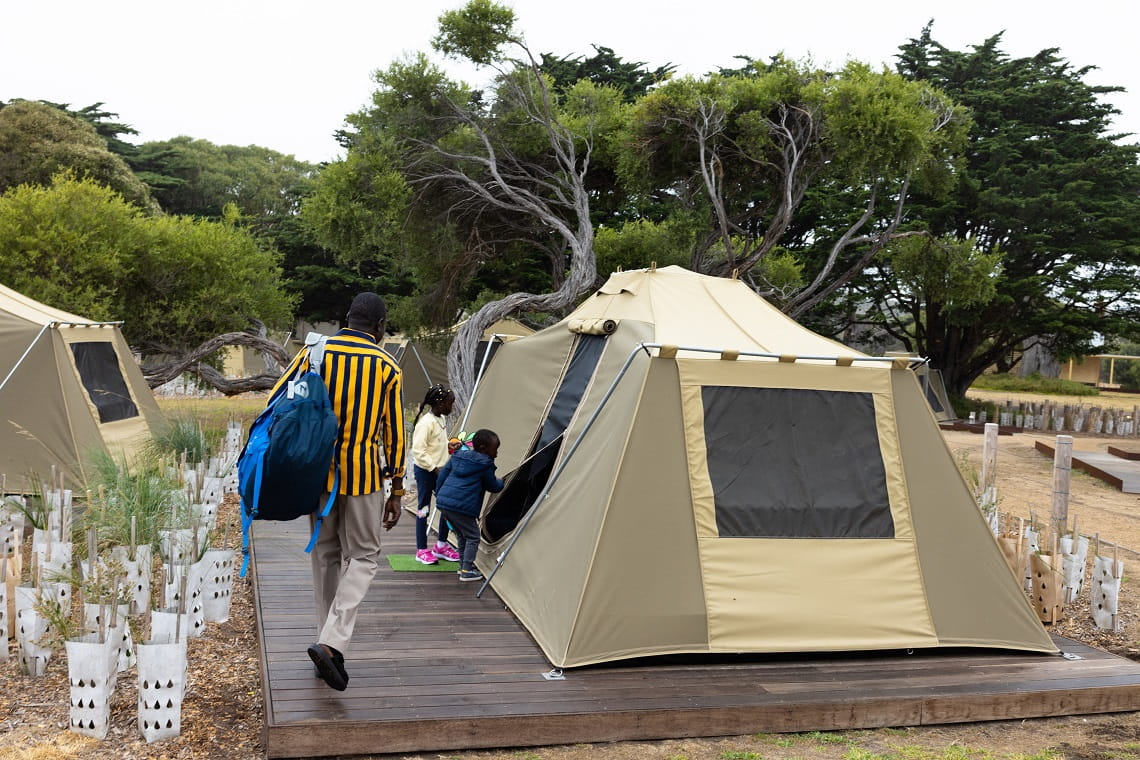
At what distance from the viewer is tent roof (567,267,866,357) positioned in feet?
18.7

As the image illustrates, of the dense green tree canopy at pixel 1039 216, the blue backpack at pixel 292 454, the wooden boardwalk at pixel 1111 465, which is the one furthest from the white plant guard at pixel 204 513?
the dense green tree canopy at pixel 1039 216

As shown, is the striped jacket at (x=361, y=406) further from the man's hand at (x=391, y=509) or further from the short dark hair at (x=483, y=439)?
the short dark hair at (x=483, y=439)

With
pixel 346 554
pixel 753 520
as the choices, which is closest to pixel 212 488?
pixel 346 554

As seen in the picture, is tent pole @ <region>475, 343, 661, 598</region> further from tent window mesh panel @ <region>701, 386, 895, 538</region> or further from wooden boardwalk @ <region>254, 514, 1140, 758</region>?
tent window mesh panel @ <region>701, 386, 895, 538</region>

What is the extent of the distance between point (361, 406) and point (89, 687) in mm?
1556

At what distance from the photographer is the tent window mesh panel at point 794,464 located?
5.11 m

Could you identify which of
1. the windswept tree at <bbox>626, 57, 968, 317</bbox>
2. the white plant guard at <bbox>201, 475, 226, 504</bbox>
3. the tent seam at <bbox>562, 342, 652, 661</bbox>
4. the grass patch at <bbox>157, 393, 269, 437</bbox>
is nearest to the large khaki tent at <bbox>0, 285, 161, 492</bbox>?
the white plant guard at <bbox>201, 475, 226, 504</bbox>

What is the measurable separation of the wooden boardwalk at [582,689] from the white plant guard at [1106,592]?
1.08 metres

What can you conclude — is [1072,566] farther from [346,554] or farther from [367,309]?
[367,309]

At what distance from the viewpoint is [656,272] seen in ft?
21.5

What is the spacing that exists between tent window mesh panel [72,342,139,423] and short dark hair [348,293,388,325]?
255 inches

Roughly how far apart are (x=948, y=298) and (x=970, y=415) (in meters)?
6.18

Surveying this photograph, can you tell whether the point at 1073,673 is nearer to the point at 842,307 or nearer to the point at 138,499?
the point at 138,499

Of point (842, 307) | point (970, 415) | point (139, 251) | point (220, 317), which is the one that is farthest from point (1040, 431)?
point (139, 251)
